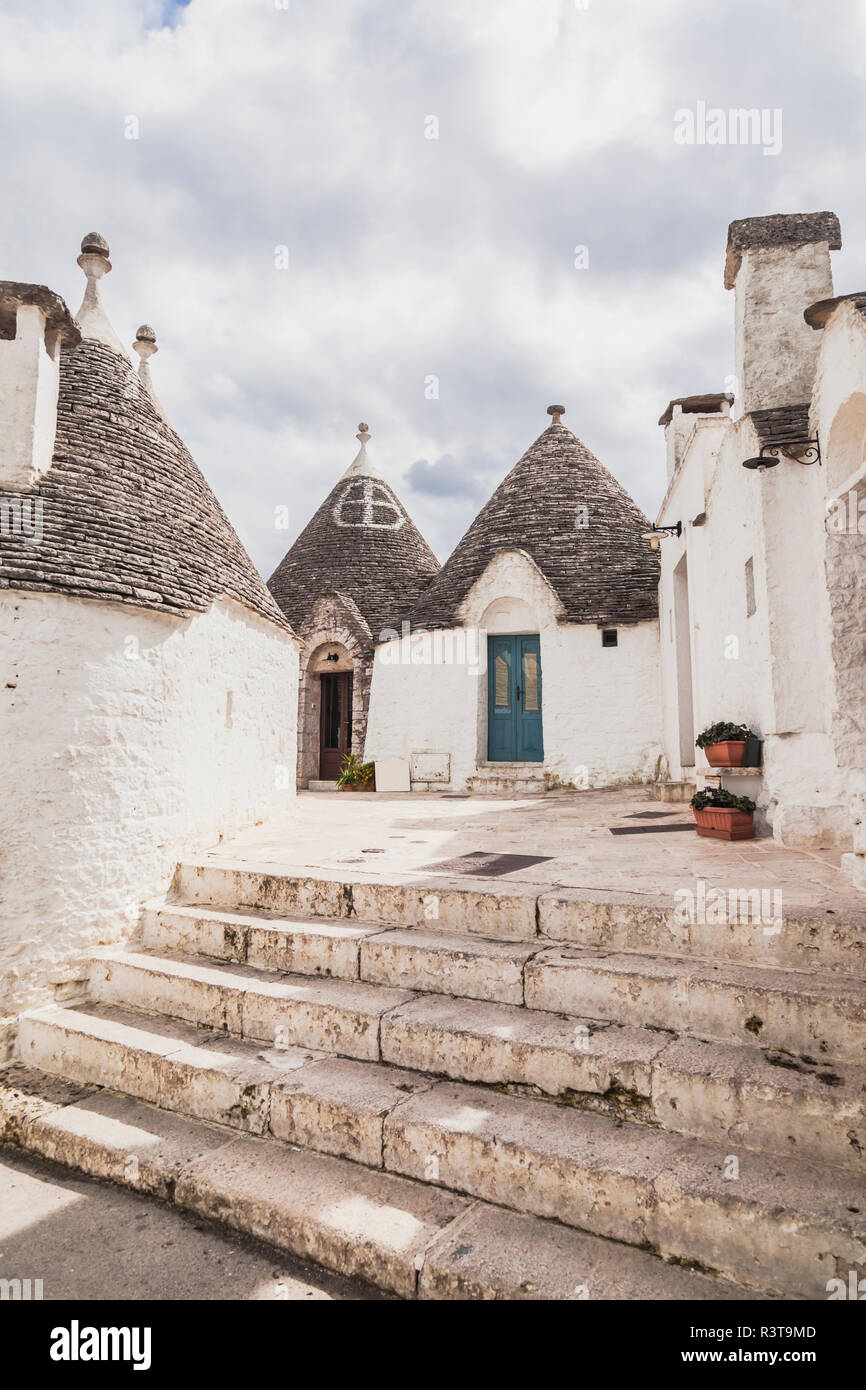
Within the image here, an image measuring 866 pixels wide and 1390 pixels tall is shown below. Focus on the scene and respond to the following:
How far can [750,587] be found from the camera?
6000 mm

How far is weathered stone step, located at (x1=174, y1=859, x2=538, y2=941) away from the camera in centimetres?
390

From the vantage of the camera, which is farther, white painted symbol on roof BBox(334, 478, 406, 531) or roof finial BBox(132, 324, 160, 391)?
white painted symbol on roof BBox(334, 478, 406, 531)

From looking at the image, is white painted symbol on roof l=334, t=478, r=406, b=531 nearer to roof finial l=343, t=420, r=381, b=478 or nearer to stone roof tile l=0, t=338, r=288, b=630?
roof finial l=343, t=420, r=381, b=478

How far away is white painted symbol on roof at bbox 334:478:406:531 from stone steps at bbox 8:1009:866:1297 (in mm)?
16051

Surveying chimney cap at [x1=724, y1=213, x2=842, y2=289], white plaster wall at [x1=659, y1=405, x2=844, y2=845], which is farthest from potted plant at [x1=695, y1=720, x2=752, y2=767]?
chimney cap at [x1=724, y1=213, x2=842, y2=289]

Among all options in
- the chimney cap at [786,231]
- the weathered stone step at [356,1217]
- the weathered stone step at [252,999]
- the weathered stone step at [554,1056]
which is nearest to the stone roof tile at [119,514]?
the weathered stone step at [252,999]

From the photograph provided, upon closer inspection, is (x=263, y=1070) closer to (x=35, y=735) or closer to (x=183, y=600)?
(x=35, y=735)

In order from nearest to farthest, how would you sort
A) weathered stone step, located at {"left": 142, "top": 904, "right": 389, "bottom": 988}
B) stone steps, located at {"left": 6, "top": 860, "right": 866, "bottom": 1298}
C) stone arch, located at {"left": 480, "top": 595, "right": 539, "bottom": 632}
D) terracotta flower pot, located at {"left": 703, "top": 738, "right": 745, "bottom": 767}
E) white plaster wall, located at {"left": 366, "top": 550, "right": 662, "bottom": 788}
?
1. stone steps, located at {"left": 6, "top": 860, "right": 866, "bottom": 1298}
2. weathered stone step, located at {"left": 142, "top": 904, "right": 389, "bottom": 988}
3. terracotta flower pot, located at {"left": 703, "top": 738, "right": 745, "bottom": 767}
4. white plaster wall, located at {"left": 366, "top": 550, "right": 662, "bottom": 788}
5. stone arch, located at {"left": 480, "top": 595, "right": 539, "bottom": 632}

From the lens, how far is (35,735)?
4695mm

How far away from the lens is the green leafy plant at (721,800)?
5.77 m

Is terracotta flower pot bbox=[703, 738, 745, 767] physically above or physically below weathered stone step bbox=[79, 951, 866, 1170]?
above

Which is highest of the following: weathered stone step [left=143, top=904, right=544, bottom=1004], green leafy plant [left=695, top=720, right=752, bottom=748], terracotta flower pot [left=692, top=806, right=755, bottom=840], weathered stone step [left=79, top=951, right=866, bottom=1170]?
green leafy plant [left=695, top=720, right=752, bottom=748]

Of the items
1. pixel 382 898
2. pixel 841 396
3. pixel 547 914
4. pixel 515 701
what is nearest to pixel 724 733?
pixel 841 396

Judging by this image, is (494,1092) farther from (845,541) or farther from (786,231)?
(786,231)
